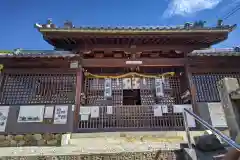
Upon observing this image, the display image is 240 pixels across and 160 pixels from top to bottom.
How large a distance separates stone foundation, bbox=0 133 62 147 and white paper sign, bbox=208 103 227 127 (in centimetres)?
651

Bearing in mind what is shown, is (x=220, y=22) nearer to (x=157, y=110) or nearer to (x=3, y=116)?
(x=157, y=110)

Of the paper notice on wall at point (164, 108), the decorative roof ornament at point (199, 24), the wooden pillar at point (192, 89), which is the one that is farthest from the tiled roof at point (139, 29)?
the paper notice on wall at point (164, 108)

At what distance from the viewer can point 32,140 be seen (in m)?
6.77

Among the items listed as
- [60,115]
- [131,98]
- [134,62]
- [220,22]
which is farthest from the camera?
[131,98]

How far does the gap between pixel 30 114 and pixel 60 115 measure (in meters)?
1.24

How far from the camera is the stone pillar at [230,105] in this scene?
390cm

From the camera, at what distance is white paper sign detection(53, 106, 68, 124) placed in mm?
6938

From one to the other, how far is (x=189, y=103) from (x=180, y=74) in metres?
1.68

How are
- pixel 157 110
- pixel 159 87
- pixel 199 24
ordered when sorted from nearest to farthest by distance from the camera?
pixel 157 110 < pixel 199 24 < pixel 159 87

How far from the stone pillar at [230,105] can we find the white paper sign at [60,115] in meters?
5.79

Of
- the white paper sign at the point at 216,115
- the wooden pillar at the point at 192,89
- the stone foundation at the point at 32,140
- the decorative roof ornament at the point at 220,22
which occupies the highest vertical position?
the decorative roof ornament at the point at 220,22

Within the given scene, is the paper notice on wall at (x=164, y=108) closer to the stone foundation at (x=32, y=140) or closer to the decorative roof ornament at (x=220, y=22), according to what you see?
the decorative roof ornament at (x=220, y=22)

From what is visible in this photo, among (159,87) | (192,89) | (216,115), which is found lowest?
(216,115)

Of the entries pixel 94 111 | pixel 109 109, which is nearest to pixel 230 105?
pixel 109 109
